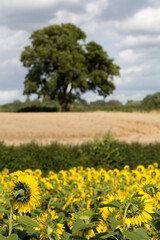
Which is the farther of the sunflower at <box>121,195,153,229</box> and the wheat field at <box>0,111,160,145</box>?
the wheat field at <box>0,111,160,145</box>

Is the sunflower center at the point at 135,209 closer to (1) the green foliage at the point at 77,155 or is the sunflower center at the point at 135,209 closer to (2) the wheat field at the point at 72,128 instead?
(1) the green foliage at the point at 77,155

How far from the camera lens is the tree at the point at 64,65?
1137 inches

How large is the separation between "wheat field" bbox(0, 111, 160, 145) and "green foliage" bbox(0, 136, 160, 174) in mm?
3026

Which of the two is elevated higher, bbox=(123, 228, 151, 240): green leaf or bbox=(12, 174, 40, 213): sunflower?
bbox=(12, 174, 40, 213): sunflower

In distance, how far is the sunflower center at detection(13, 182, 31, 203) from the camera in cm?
170

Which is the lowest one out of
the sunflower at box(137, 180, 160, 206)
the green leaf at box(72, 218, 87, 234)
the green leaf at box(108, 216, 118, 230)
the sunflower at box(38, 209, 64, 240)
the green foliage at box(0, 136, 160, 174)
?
the green foliage at box(0, 136, 160, 174)

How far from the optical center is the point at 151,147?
10.1m

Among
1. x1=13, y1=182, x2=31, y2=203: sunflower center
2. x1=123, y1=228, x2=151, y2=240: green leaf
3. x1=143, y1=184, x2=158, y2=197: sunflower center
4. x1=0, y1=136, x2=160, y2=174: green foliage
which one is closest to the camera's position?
x1=123, y1=228, x2=151, y2=240: green leaf

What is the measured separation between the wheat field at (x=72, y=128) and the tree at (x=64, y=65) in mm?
10341

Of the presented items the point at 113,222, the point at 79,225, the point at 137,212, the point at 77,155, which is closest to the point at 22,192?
the point at 79,225

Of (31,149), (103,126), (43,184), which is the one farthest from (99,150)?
(103,126)

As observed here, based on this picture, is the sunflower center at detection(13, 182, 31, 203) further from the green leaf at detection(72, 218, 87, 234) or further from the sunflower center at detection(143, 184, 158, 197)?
the sunflower center at detection(143, 184, 158, 197)

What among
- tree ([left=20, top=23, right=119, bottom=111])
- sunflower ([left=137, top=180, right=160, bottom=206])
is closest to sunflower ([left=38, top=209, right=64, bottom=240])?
sunflower ([left=137, top=180, right=160, bottom=206])

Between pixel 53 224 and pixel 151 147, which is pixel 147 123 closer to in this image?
pixel 151 147
